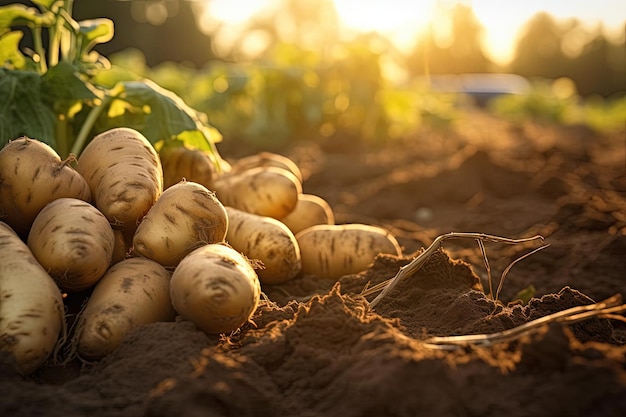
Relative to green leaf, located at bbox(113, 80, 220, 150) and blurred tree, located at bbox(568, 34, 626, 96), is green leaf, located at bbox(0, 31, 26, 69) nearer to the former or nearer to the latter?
green leaf, located at bbox(113, 80, 220, 150)

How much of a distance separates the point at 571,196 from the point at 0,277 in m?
Result: 4.92

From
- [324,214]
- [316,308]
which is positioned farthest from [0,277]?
[324,214]

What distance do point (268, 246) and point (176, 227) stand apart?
78 centimetres

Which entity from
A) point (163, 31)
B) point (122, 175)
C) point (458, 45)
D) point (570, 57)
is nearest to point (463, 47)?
point (458, 45)

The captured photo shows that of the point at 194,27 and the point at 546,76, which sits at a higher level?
the point at 194,27

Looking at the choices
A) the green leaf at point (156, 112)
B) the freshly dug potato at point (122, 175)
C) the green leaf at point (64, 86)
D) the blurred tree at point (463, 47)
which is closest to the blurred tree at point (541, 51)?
the blurred tree at point (463, 47)

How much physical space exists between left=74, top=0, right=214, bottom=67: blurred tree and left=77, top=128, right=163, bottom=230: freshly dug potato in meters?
32.6

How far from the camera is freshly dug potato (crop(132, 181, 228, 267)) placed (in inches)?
108

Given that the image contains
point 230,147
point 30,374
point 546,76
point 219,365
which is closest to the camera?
point 219,365

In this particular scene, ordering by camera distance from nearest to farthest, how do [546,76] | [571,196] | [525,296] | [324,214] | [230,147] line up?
1. [525,296]
2. [324,214]
3. [571,196]
4. [230,147]
5. [546,76]

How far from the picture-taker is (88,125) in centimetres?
382

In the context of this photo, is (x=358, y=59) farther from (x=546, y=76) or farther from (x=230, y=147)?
(x=546, y=76)

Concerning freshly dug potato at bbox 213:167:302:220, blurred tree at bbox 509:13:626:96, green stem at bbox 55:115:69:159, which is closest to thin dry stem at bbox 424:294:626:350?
freshly dug potato at bbox 213:167:302:220

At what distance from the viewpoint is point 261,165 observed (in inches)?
175
